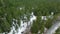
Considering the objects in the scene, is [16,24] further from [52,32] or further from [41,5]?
[41,5]

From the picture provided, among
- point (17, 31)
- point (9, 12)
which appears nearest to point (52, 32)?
point (17, 31)

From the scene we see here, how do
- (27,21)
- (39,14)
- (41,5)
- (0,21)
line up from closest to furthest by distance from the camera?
(0,21) < (27,21) < (39,14) < (41,5)

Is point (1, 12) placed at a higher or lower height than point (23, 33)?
higher

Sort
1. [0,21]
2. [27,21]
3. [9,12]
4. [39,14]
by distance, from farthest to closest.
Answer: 1. [39,14]
2. [27,21]
3. [9,12]
4. [0,21]

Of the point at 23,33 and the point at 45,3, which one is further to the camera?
the point at 45,3

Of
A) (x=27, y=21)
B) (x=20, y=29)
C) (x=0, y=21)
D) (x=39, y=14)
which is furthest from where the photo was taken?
(x=39, y=14)

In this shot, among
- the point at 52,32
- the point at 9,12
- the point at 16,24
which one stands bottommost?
the point at 52,32

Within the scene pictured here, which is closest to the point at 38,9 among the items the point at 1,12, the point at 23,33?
the point at 23,33

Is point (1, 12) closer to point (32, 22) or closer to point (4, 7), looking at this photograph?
point (4, 7)

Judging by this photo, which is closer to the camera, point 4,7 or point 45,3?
point 4,7
